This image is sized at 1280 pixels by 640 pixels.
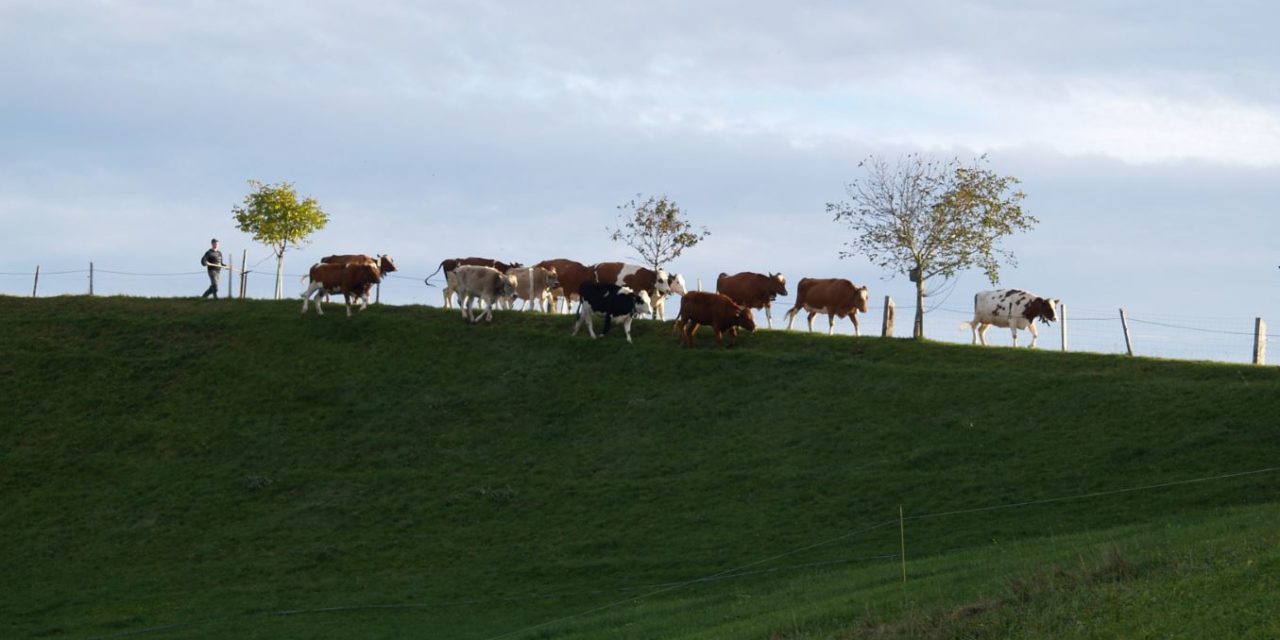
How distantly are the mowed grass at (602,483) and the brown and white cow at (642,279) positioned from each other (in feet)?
15.3

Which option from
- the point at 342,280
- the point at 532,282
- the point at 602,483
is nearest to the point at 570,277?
the point at 532,282

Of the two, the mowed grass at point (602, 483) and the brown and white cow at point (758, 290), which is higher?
the brown and white cow at point (758, 290)

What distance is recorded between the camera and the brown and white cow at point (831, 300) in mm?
53469

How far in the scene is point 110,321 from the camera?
53.7m

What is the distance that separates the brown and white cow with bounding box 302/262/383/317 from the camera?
174 ft

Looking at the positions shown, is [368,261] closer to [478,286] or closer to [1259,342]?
[478,286]

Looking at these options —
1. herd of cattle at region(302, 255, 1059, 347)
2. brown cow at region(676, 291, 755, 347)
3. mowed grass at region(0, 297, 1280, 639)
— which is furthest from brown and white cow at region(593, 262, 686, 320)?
brown cow at region(676, 291, 755, 347)

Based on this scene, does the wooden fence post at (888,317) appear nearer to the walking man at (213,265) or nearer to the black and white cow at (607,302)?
the black and white cow at (607,302)

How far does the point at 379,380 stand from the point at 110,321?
12.5 meters

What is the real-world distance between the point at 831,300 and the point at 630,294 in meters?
7.90

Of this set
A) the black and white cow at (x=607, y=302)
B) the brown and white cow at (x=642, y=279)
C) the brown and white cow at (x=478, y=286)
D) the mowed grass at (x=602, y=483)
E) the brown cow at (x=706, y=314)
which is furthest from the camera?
the brown and white cow at (x=642, y=279)

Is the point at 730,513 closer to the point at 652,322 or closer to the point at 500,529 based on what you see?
the point at 500,529

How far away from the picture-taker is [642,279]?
186 ft

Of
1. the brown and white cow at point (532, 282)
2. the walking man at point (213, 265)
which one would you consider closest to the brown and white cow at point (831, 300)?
the brown and white cow at point (532, 282)
